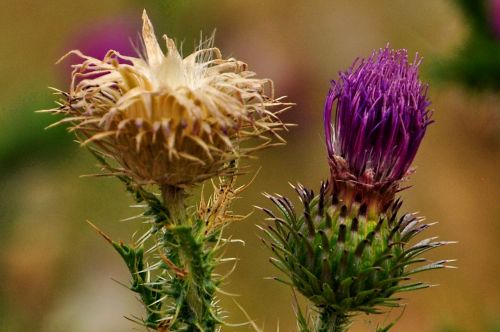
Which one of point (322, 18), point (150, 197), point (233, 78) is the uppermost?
point (322, 18)

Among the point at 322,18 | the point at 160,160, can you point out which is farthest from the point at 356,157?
the point at 322,18

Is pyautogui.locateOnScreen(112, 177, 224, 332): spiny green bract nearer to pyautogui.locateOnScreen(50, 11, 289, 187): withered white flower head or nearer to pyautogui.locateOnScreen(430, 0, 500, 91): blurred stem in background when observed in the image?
pyautogui.locateOnScreen(50, 11, 289, 187): withered white flower head

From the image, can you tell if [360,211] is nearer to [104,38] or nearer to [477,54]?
[477,54]

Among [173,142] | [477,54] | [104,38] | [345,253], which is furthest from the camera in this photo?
[104,38]

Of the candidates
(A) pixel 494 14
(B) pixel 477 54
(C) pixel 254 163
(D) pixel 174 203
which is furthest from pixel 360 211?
(C) pixel 254 163

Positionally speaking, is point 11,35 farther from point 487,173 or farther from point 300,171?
point 487,173

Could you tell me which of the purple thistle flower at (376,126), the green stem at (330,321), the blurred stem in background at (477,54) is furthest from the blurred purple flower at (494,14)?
the green stem at (330,321)
